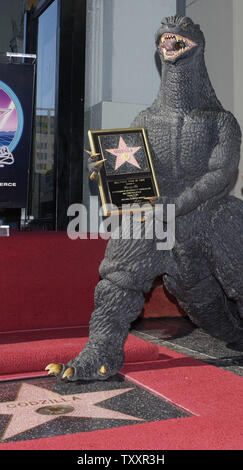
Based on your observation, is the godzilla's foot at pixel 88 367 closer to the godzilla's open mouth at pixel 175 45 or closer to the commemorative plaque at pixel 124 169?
the commemorative plaque at pixel 124 169

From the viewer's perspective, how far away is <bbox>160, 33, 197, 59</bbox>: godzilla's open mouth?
1.86 m

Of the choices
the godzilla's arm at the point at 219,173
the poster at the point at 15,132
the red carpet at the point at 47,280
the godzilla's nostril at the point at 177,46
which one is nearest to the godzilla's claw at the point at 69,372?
the godzilla's arm at the point at 219,173

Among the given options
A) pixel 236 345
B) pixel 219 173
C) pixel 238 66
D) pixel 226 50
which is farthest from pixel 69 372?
pixel 226 50

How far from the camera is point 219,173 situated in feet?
5.98

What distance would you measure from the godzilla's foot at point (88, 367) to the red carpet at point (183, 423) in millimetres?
128

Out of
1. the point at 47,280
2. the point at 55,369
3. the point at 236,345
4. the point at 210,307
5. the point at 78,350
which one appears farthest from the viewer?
the point at 47,280

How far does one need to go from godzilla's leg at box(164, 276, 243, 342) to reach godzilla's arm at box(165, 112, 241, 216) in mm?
338

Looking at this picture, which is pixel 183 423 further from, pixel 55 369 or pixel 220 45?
pixel 220 45

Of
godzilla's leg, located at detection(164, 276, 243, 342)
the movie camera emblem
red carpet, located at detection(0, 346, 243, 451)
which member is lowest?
red carpet, located at detection(0, 346, 243, 451)

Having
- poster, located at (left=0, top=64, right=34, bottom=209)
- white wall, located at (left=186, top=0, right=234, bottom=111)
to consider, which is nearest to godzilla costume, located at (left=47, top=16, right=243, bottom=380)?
poster, located at (left=0, top=64, right=34, bottom=209)

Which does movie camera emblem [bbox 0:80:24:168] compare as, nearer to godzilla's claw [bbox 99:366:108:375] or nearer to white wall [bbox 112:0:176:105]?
white wall [bbox 112:0:176:105]

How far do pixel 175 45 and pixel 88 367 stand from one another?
110cm

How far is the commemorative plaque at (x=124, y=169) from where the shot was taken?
178 centimetres
